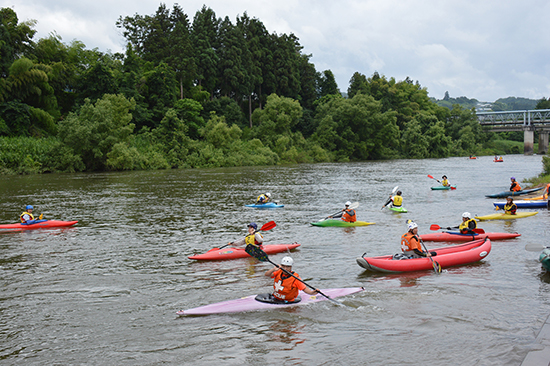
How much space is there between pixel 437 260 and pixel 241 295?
5266 mm

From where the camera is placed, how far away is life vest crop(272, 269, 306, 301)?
8531 mm

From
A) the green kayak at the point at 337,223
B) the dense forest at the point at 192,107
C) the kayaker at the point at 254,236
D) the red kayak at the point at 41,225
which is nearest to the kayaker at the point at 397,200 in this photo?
the green kayak at the point at 337,223

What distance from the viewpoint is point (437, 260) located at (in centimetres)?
1139

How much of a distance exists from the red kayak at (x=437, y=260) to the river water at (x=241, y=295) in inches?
9.3

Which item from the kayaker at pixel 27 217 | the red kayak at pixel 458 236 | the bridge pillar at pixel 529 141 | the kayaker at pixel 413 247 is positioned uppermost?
the bridge pillar at pixel 529 141

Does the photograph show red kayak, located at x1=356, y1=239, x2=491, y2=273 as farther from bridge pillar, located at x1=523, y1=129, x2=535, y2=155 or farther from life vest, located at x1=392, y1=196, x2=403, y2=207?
bridge pillar, located at x1=523, y1=129, x2=535, y2=155

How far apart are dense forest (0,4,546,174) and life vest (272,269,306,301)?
4175cm

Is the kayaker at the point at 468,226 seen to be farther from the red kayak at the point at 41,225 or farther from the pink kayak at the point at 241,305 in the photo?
the red kayak at the point at 41,225

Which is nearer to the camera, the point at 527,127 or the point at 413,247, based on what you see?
the point at 413,247

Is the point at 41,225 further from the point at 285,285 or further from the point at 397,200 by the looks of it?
the point at 397,200

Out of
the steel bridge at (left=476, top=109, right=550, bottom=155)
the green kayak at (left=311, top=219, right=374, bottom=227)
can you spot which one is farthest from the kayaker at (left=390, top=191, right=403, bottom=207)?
the steel bridge at (left=476, top=109, right=550, bottom=155)

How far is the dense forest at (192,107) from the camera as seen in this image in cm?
4744

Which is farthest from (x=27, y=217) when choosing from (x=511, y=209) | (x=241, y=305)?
(x=511, y=209)

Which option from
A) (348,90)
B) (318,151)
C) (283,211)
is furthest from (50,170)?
(348,90)
